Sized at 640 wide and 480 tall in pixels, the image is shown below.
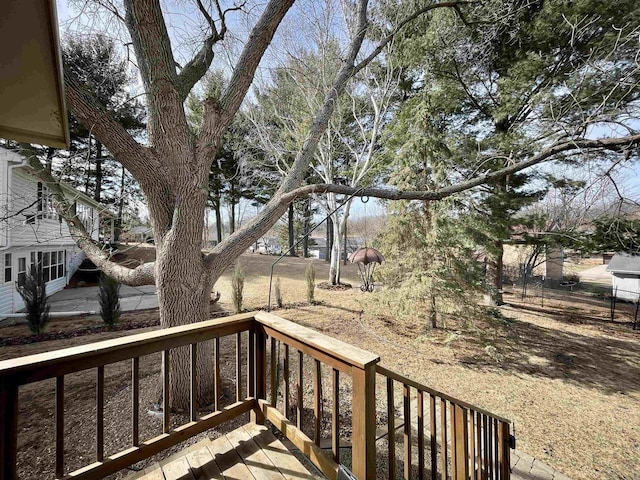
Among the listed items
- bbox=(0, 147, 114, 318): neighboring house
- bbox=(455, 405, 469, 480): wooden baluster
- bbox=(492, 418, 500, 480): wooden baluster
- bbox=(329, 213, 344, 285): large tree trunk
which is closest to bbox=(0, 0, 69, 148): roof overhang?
bbox=(455, 405, 469, 480): wooden baluster

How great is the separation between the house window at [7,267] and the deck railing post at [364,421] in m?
11.6

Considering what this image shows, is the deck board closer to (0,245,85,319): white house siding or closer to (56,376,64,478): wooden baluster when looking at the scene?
(56,376,64,478): wooden baluster

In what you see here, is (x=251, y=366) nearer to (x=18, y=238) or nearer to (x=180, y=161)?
(x=180, y=161)

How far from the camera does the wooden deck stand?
1.60 meters

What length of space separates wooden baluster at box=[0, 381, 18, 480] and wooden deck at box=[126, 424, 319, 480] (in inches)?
24.1

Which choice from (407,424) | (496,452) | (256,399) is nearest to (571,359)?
(496,452)

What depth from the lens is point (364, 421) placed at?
Answer: 134cm

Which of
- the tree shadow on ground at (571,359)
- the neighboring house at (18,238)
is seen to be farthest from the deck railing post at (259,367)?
the neighboring house at (18,238)

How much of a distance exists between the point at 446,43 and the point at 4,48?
7228 mm

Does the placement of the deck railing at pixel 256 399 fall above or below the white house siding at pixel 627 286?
above

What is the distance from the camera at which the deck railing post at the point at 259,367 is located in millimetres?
2053

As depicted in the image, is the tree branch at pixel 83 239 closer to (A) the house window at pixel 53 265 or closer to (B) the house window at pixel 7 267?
(B) the house window at pixel 7 267

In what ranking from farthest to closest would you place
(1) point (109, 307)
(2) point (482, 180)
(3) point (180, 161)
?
(1) point (109, 307) < (2) point (482, 180) < (3) point (180, 161)

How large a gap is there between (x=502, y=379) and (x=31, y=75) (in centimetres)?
634
